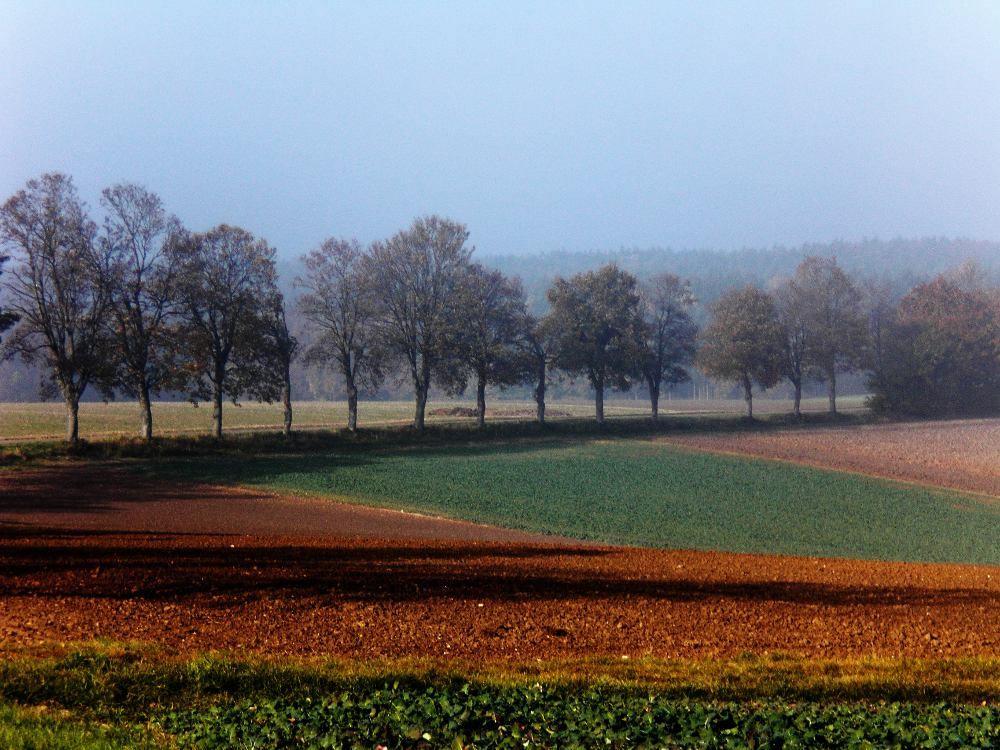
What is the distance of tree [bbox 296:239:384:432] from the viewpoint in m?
58.3

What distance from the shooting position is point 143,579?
481 inches

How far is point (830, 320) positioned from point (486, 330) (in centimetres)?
4073

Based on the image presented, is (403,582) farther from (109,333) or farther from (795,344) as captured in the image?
(795,344)

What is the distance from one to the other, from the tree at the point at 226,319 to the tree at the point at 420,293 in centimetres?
1091

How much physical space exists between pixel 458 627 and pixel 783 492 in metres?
31.3

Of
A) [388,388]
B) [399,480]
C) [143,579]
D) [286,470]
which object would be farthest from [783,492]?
[388,388]

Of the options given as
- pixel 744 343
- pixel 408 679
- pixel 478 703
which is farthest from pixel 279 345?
pixel 478 703

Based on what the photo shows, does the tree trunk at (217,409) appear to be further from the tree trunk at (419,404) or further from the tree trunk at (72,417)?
the tree trunk at (419,404)

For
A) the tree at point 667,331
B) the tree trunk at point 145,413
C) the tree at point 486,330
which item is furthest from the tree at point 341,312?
the tree at point 667,331

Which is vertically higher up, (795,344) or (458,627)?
(795,344)

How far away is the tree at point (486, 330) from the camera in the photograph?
63469mm

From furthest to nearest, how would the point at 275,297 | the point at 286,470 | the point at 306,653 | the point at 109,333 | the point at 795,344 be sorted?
the point at 795,344
the point at 275,297
the point at 109,333
the point at 286,470
the point at 306,653

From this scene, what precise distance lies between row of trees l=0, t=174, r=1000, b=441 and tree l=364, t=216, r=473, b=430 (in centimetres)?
13

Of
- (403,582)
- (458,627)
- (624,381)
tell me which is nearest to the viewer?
(458,627)
